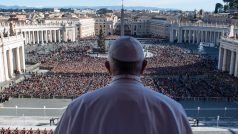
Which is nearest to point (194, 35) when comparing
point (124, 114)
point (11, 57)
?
point (11, 57)

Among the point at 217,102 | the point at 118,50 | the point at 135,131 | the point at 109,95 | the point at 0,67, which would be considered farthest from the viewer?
the point at 0,67

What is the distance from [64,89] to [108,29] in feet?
404

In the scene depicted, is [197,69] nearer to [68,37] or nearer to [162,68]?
[162,68]

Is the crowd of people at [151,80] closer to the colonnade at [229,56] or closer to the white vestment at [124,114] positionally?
the colonnade at [229,56]

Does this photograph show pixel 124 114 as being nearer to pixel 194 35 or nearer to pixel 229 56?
pixel 229 56

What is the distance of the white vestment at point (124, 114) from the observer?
2244 millimetres

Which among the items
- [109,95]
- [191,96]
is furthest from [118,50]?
[191,96]

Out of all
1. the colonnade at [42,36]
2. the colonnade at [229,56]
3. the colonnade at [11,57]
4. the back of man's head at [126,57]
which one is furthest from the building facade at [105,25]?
the back of man's head at [126,57]

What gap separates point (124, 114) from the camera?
2.27 m

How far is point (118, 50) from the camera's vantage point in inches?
99.6

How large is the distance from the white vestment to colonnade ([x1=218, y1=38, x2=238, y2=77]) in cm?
6099

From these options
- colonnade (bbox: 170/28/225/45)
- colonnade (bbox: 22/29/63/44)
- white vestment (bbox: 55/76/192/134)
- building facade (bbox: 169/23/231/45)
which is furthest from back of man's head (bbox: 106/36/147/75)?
colonnade (bbox: 22/29/63/44)

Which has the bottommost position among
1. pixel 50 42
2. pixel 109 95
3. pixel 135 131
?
pixel 50 42

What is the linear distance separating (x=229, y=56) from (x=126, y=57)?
224 ft
